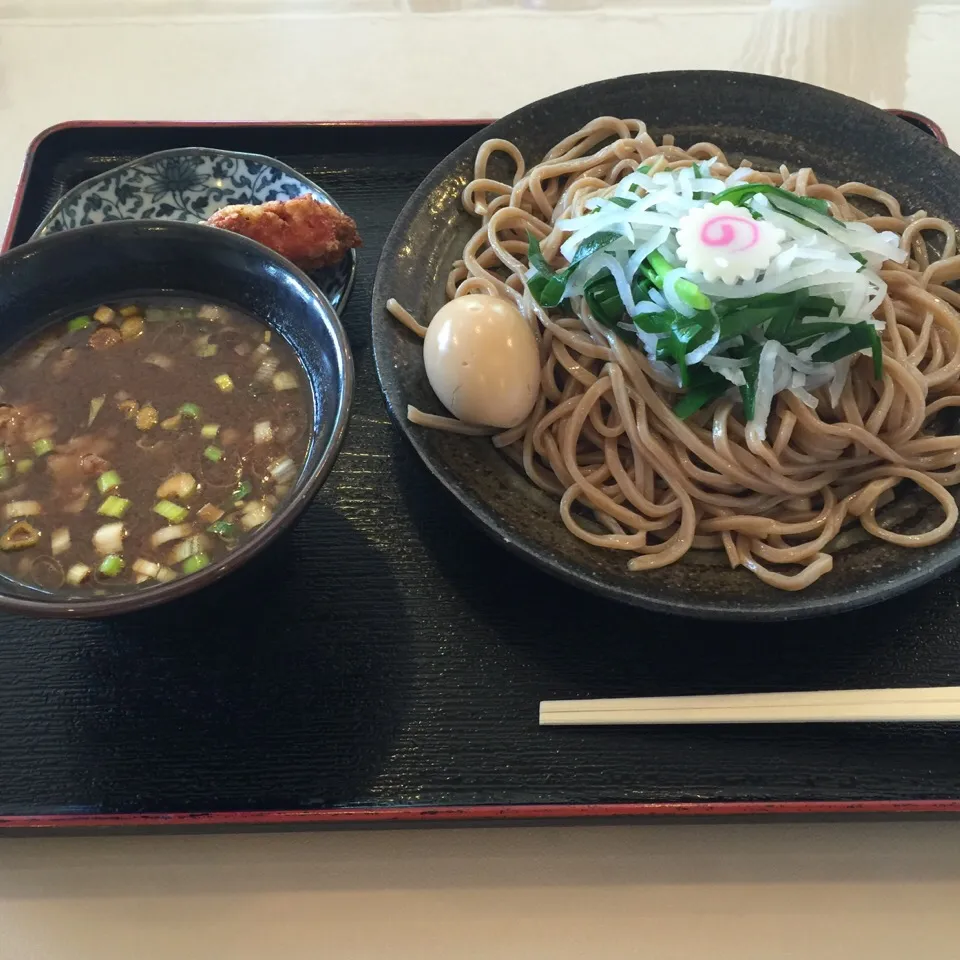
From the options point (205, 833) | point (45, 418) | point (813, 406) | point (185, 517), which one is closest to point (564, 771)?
point (205, 833)

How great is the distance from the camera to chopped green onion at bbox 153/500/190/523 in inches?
53.7

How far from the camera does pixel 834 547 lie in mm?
1624

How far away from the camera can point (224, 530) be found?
1359 mm

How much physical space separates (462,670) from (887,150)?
178cm

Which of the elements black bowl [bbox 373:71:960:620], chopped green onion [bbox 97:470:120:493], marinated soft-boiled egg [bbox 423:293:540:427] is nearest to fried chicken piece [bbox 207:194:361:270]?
black bowl [bbox 373:71:960:620]

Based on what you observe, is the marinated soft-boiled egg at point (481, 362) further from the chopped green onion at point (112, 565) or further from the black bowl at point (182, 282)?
the chopped green onion at point (112, 565)

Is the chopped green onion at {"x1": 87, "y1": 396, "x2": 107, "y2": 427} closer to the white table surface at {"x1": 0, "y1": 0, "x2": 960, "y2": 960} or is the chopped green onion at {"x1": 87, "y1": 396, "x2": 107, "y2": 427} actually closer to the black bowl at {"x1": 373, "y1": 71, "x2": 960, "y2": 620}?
the black bowl at {"x1": 373, "y1": 71, "x2": 960, "y2": 620}

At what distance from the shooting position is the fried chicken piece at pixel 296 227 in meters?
1.86

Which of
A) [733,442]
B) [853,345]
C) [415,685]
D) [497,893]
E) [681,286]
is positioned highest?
[681,286]

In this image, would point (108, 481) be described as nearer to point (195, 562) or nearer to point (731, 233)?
point (195, 562)

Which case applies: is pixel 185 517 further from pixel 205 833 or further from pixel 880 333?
pixel 880 333

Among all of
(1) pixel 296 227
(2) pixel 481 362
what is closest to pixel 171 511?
(2) pixel 481 362

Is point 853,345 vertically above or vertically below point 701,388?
above

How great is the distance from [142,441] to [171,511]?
0.53 ft
